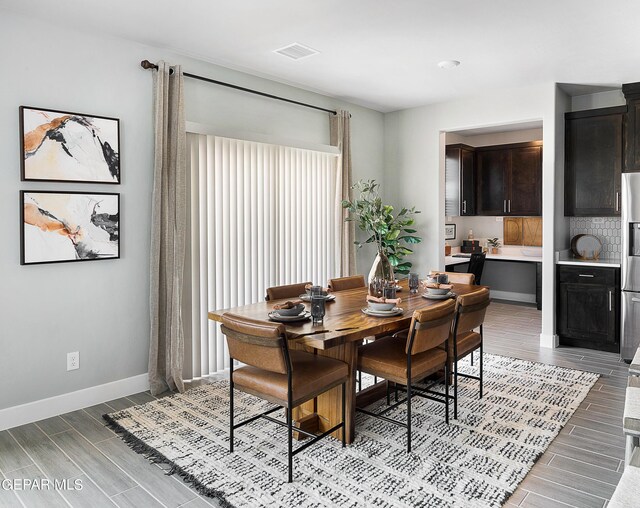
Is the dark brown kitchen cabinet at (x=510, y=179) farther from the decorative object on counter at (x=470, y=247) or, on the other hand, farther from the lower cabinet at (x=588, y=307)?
the lower cabinet at (x=588, y=307)

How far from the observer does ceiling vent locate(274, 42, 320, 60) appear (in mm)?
3913

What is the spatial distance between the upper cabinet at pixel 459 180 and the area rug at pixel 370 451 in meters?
4.42

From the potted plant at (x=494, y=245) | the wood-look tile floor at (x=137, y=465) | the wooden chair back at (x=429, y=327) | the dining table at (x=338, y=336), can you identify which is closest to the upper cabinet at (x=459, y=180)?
the potted plant at (x=494, y=245)

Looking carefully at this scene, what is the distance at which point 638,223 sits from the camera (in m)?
4.64

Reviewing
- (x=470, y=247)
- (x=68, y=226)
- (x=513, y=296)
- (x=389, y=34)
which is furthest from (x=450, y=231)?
(x=68, y=226)

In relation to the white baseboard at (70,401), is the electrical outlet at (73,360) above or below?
above

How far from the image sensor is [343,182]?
18.5 ft

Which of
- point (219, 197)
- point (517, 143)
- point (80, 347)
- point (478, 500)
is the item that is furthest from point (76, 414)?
point (517, 143)

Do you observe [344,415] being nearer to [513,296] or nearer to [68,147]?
[68,147]

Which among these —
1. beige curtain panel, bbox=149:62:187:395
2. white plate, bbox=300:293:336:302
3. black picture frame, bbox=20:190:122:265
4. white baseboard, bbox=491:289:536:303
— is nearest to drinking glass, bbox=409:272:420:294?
white plate, bbox=300:293:336:302

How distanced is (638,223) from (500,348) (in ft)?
5.91

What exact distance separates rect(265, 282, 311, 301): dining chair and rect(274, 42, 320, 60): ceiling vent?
6.32 ft

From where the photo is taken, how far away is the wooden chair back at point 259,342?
96.2 inches

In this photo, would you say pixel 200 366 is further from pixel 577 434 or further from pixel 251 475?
pixel 577 434
